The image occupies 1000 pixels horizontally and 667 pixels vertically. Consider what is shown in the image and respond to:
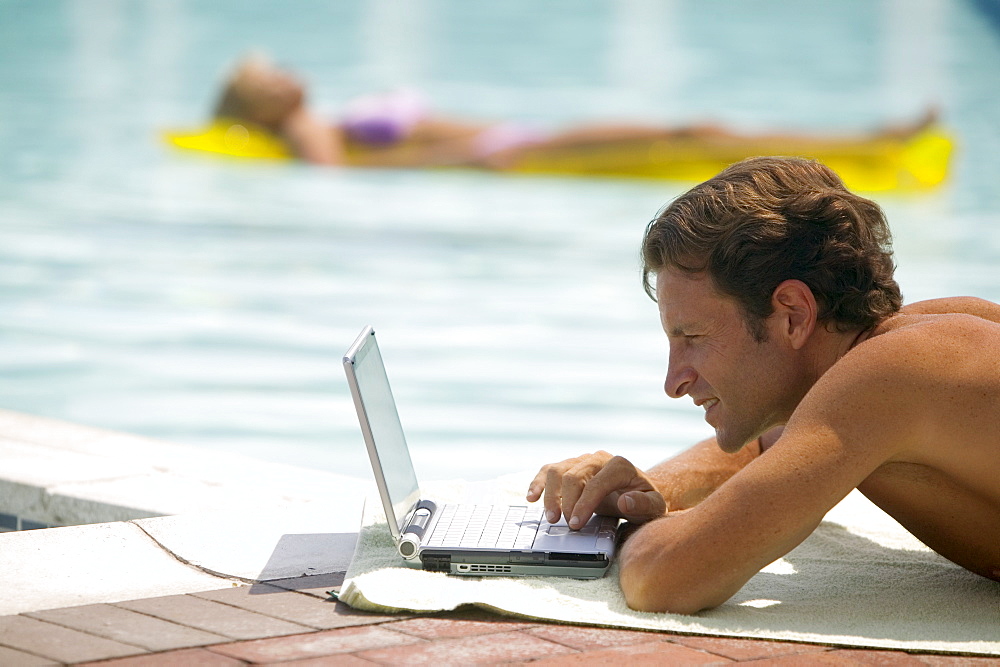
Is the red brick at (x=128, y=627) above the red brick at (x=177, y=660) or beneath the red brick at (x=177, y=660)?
above

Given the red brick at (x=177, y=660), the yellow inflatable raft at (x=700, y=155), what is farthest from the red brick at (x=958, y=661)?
the yellow inflatable raft at (x=700, y=155)

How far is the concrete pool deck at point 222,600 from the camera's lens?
190 centimetres

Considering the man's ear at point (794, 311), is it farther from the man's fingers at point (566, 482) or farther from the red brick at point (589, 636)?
the red brick at point (589, 636)

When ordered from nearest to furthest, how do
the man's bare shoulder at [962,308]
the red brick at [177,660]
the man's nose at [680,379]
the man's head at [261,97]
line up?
1. the red brick at [177,660]
2. the man's nose at [680,379]
3. the man's bare shoulder at [962,308]
4. the man's head at [261,97]

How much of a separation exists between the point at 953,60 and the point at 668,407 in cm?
2395

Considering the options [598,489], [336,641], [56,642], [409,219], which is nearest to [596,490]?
[598,489]

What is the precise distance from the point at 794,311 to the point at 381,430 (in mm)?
774

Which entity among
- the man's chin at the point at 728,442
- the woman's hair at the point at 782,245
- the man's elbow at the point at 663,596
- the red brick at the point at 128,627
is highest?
the woman's hair at the point at 782,245

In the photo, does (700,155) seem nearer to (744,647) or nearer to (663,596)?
(663,596)

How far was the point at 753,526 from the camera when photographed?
1992 mm

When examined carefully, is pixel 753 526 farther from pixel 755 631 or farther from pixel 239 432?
pixel 239 432

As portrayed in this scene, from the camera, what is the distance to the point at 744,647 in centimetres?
196

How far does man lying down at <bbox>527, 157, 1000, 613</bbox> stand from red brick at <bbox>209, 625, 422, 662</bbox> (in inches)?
16.8

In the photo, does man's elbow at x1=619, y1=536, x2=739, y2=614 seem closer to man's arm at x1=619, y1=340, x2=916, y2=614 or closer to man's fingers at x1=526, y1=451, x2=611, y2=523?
man's arm at x1=619, y1=340, x2=916, y2=614
